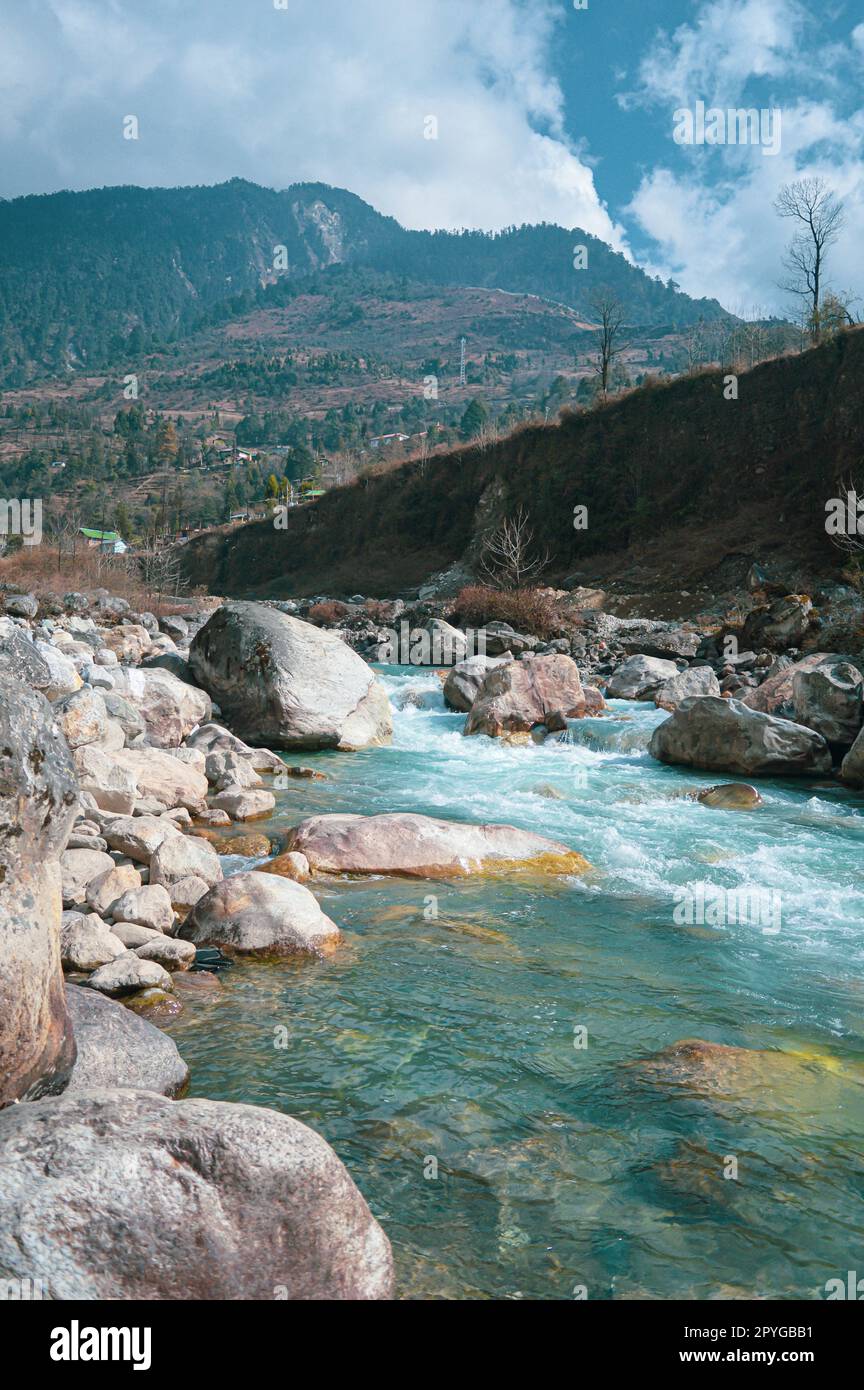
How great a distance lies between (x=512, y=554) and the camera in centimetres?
4494

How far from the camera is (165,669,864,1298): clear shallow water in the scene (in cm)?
399

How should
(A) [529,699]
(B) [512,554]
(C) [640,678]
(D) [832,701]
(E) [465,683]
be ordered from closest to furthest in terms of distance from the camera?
(D) [832,701] → (A) [529,699] → (E) [465,683] → (C) [640,678] → (B) [512,554]

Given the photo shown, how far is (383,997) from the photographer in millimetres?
6371

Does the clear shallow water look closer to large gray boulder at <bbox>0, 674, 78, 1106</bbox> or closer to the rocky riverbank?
the rocky riverbank

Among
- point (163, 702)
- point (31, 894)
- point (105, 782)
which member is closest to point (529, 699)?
point (163, 702)

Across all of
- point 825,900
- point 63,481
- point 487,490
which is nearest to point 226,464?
point 63,481

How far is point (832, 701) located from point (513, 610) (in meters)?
17.0

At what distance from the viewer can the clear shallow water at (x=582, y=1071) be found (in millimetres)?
3988

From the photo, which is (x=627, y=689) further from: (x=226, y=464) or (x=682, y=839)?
(x=226, y=464)

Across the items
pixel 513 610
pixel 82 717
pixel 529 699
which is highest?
pixel 513 610

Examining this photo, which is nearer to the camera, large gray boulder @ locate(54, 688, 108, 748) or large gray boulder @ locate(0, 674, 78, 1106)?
large gray boulder @ locate(0, 674, 78, 1106)

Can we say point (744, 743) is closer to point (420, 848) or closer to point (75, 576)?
point (420, 848)

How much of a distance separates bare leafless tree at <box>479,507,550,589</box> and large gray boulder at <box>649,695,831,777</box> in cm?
2877

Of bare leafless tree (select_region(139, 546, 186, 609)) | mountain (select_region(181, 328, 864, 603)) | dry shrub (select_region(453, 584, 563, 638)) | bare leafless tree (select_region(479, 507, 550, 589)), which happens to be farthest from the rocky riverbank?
bare leafless tree (select_region(479, 507, 550, 589))
